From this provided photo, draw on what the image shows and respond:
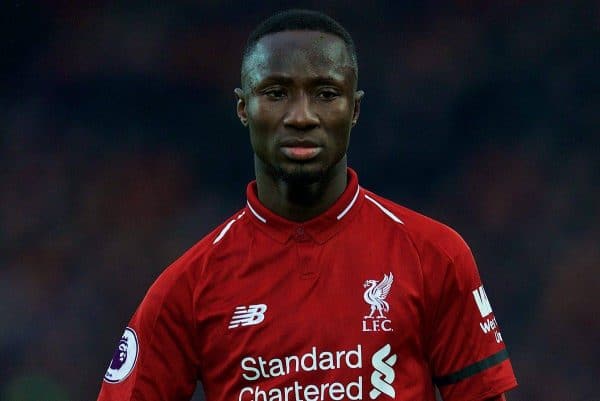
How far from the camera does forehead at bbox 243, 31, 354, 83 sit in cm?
283

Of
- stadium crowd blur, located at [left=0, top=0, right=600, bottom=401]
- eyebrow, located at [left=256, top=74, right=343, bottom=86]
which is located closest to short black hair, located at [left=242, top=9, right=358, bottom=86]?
eyebrow, located at [left=256, top=74, right=343, bottom=86]

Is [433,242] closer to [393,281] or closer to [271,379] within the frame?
[393,281]

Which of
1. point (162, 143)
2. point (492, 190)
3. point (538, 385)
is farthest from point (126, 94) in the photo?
point (538, 385)

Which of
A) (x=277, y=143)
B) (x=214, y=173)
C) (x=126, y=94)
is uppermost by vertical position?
(x=126, y=94)

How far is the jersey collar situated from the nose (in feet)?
0.97

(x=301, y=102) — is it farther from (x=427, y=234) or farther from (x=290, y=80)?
(x=427, y=234)

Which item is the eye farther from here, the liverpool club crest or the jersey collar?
the liverpool club crest

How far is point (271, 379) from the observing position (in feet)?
9.35

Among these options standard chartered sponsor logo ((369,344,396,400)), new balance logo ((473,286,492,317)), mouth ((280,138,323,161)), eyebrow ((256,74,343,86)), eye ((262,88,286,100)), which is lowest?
standard chartered sponsor logo ((369,344,396,400))

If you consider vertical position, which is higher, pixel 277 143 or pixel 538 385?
pixel 277 143

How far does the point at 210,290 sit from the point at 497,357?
748 mm

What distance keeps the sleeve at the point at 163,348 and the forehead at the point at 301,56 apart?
58 centimetres

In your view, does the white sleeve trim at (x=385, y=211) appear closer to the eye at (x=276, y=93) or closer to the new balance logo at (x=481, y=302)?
the new balance logo at (x=481, y=302)

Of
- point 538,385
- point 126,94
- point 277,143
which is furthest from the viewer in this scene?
point 126,94
